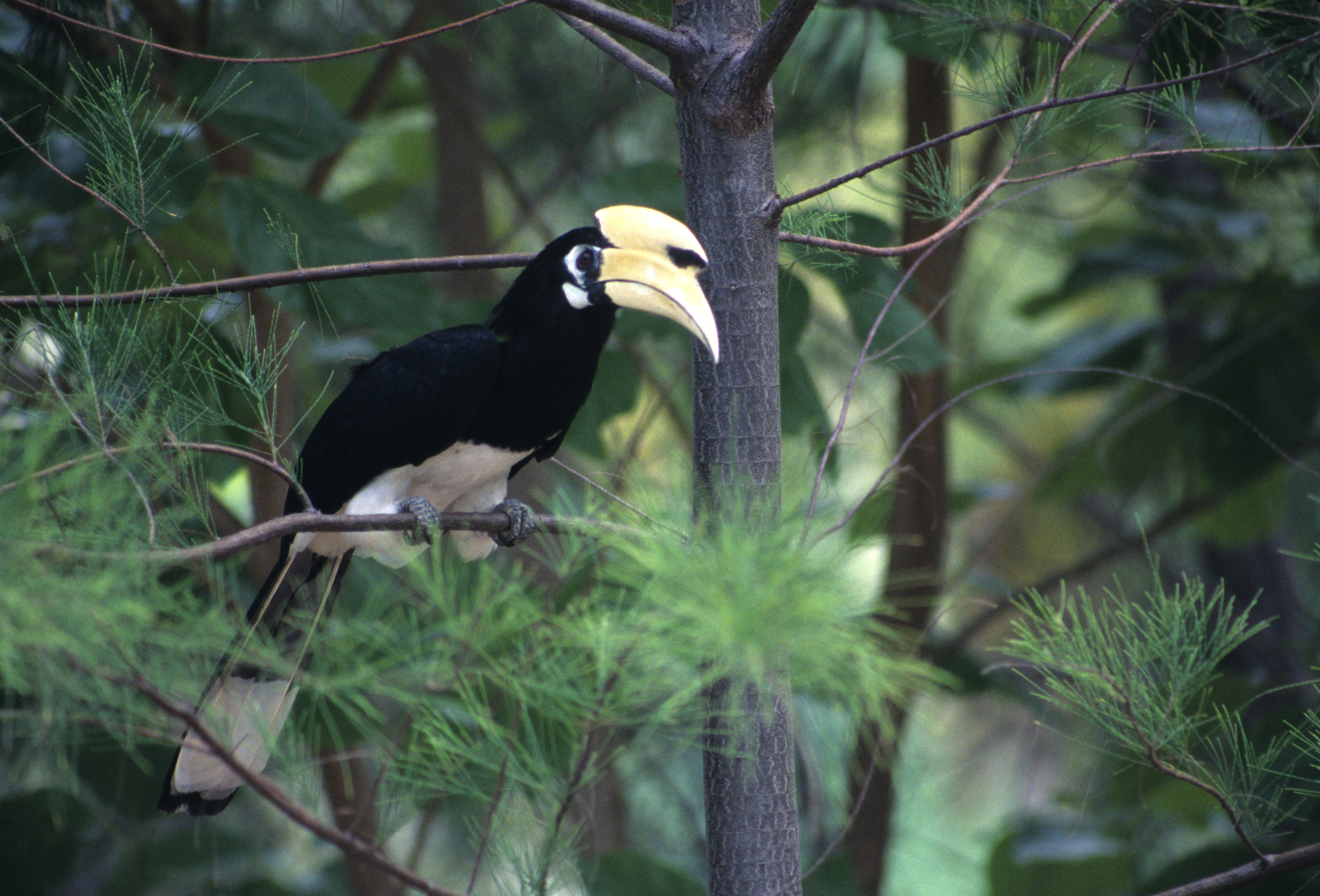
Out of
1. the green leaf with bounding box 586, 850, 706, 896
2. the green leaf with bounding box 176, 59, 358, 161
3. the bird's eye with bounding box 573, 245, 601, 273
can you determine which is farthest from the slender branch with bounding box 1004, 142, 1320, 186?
the green leaf with bounding box 586, 850, 706, 896

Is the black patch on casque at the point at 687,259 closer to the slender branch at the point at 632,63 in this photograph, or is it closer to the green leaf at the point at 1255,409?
the slender branch at the point at 632,63

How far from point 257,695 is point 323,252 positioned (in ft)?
2.09

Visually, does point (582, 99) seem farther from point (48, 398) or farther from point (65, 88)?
point (48, 398)

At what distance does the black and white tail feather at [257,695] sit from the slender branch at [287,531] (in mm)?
103

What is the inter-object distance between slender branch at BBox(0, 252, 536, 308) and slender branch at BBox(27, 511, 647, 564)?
212mm

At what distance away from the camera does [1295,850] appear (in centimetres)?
83

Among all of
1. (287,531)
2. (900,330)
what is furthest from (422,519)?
(900,330)

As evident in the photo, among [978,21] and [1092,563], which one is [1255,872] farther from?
[1092,563]

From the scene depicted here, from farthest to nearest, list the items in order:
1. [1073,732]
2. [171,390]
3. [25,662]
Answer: [1073,732]
[171,390]
[25,662]

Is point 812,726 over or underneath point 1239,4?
underneath

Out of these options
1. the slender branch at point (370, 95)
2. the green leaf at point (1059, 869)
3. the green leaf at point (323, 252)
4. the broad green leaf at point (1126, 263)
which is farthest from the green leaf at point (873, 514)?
the slender branch at point (370, 95)

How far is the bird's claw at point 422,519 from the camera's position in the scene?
1.05 meters

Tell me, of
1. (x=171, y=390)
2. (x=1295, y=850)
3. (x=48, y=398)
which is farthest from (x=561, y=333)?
(x=1295, y=850)

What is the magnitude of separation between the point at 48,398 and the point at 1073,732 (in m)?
1.73
